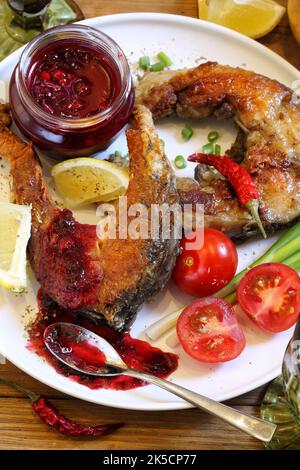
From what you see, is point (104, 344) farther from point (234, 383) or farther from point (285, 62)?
point (285, 62)

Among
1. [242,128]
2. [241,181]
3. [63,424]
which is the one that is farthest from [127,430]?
[242,128]

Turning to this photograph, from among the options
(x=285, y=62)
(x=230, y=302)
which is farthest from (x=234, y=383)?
(x=285, y=62)

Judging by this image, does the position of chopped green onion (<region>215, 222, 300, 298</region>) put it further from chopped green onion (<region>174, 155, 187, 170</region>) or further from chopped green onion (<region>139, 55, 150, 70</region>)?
chopped green onion (<region>139, 55, 150, 70</region>)

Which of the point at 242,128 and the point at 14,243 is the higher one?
the point at 242,128

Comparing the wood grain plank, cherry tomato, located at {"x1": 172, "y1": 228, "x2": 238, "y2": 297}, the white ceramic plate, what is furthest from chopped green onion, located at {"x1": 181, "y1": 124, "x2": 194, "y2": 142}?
the wood grain plank

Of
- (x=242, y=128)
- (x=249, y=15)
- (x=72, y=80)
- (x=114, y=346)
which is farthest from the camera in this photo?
(x=249, y=15)

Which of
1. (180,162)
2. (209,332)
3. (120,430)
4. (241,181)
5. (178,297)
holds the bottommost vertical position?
(120,430)

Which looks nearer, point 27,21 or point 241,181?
point 241,181

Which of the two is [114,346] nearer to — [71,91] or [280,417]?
[280,417]
